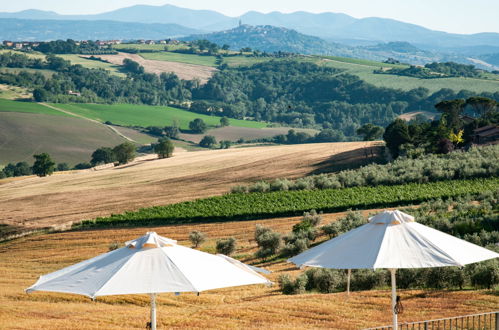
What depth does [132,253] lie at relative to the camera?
15227mm

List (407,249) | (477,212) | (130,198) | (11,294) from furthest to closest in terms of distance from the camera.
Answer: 1. (130,198)
2. (477,212)
3. (11,294)
4. (407,249)

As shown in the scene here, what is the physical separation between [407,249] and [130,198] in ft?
212

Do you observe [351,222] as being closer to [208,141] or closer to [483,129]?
[483,129]

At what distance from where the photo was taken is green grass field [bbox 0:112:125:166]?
470ft

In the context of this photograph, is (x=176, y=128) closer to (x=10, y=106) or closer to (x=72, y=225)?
(x=10, y=106)

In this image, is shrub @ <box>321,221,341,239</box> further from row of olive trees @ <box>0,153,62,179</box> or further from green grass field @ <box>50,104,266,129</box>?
green grass field @ <box>50,104,266,129</box>

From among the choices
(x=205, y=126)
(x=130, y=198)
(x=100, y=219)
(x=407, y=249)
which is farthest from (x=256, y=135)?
(x=407, y=249)

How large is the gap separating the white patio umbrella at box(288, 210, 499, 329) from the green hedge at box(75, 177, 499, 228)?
151ft

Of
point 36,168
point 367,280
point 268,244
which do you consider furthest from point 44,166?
point 367,280

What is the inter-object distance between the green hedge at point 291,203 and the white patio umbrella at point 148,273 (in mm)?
47595

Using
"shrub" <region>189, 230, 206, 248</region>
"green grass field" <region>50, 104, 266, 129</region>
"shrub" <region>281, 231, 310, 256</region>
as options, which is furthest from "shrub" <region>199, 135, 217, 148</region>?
"shrub" <region>281, 231, 310, 256</region>

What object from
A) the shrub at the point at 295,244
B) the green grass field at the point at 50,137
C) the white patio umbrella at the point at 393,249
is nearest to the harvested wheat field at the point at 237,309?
the white patio umbrella at the point at 393,249

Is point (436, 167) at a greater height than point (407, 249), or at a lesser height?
lesser

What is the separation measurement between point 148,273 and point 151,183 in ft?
244
